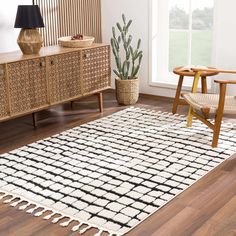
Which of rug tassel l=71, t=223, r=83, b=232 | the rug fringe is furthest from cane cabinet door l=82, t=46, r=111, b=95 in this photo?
rug tassel l=71, t=223, r=83, b=232

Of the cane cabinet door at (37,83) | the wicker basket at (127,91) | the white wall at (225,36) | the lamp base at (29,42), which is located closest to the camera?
the cane cabinet door at (37,83)

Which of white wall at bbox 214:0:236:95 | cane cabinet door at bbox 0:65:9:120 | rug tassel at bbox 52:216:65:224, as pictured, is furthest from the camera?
white wall at bbox 214:0:236:95

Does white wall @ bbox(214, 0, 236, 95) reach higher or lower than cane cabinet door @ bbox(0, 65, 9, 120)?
higher

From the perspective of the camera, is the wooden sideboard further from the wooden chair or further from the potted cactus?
the wooden chair

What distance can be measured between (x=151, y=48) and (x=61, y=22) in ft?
3.37

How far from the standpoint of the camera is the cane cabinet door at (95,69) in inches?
168

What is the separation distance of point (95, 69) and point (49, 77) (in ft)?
2.07

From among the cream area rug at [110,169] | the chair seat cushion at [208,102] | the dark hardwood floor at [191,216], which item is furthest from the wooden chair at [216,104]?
the dark hardwood floor at [191,216]

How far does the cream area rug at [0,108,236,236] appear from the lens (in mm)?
2494

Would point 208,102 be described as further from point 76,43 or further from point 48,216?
point 48,216

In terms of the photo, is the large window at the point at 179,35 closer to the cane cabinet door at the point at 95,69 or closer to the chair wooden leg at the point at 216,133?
the cane cabinet door at the point at 95,69

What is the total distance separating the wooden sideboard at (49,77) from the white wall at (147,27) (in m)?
0.67

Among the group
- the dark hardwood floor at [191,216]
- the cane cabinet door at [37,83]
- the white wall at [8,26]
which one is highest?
the white wall at [8,26]

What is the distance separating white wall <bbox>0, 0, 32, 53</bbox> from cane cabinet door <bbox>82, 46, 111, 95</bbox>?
0.73 m
